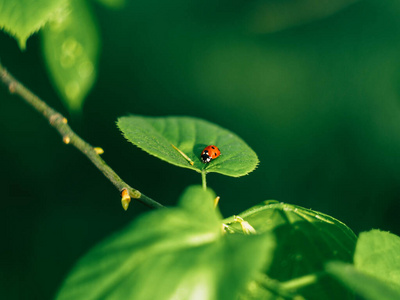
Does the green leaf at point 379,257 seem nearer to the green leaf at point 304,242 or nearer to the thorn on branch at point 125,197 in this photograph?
the green leaf at point 304,242

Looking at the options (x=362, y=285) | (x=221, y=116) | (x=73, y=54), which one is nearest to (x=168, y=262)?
(x=362, y=285)

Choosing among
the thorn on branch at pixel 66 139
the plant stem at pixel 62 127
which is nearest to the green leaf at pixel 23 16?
the plant stem at pixel 62 127

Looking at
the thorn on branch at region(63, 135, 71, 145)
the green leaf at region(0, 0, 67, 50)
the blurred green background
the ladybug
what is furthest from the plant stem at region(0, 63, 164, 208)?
the blurred green background

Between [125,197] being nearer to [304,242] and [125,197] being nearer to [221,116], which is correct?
[304,242]

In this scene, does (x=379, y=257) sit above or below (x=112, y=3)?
below

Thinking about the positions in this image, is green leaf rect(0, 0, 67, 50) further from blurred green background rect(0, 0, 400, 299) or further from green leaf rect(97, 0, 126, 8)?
blurred green background rect(0, 0, 400, 299)
